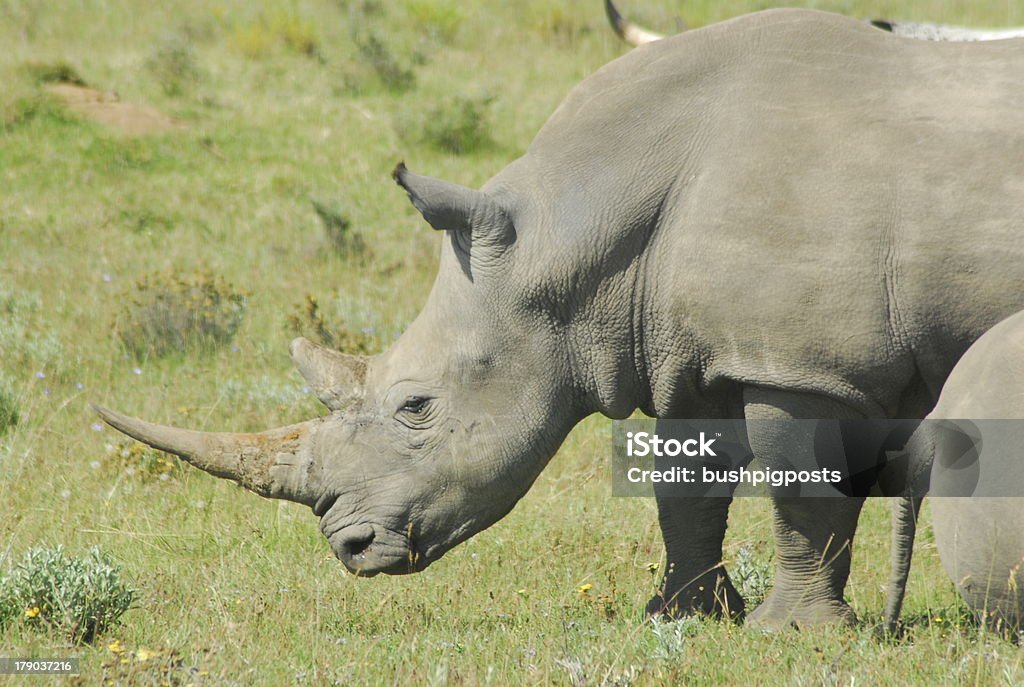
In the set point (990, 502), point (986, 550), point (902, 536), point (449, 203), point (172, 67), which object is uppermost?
point (449, 203)

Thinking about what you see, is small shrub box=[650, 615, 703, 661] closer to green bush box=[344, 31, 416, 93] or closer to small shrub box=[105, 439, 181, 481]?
small shrub box=[105, 439, 181, 481]

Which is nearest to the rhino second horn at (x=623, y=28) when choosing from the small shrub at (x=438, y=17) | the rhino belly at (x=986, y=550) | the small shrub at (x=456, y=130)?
the rhino belly at (x=986, y=550)

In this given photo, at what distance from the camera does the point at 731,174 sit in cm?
445

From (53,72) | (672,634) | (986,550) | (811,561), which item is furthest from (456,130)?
(986,550)

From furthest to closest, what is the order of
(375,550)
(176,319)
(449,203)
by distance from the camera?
(176,319) < (375,550) < (449,203)

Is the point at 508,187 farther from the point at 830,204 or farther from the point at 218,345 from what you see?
the point at 218,345

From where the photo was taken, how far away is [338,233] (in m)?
10.6

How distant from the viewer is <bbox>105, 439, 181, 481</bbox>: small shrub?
6871mm

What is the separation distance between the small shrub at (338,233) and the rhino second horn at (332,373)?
5.39 meters

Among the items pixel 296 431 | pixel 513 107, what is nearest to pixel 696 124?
pixel 296 431

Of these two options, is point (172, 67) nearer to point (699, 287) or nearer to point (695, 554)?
point (695, 554)

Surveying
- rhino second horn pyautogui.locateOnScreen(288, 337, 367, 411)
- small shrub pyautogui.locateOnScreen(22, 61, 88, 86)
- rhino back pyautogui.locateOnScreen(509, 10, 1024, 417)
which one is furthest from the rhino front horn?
small shrub pyautogui.locateOnScreen(22, 61, 88, 86)

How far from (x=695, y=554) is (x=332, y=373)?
148 centimetres

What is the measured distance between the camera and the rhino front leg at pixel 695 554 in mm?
5387
